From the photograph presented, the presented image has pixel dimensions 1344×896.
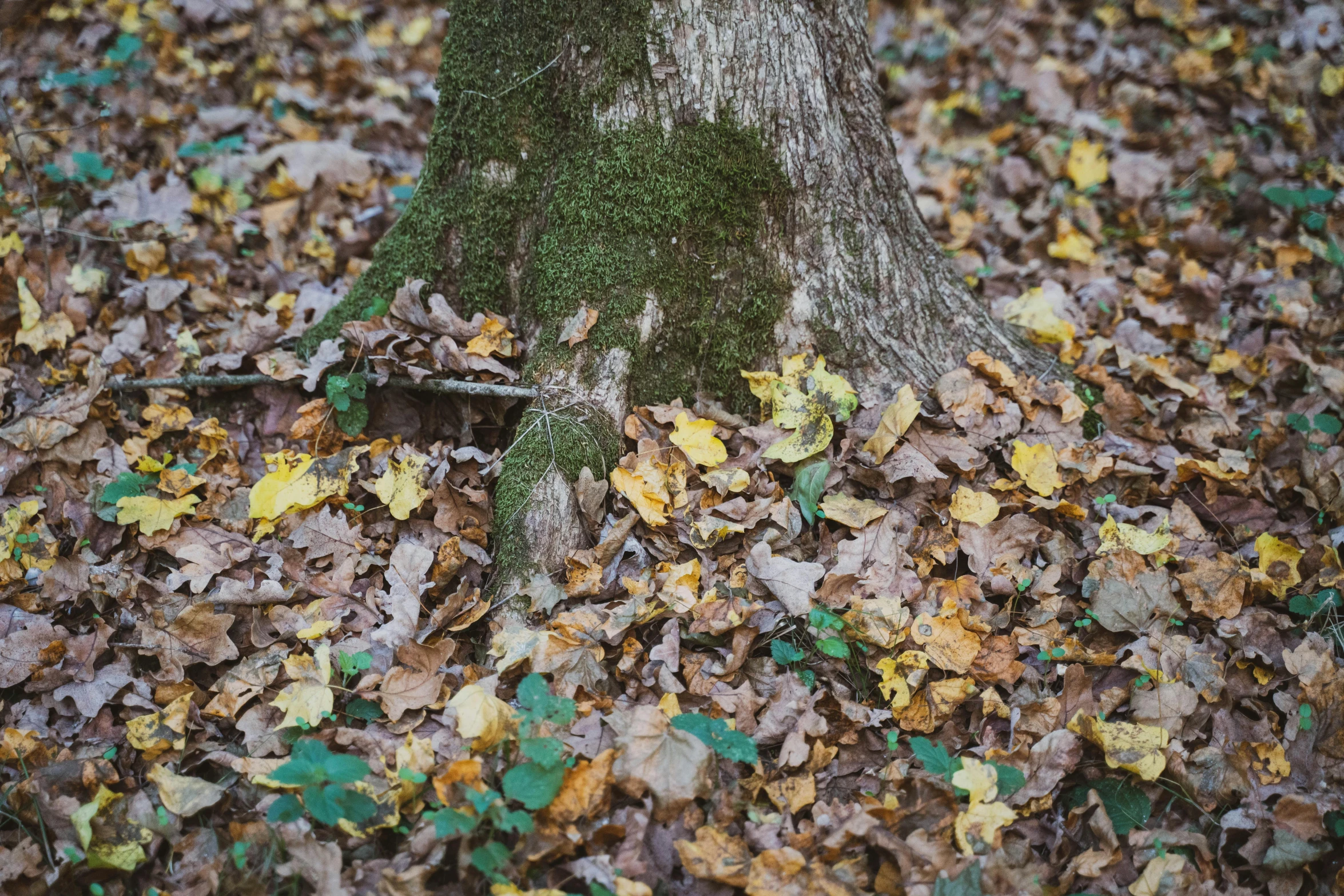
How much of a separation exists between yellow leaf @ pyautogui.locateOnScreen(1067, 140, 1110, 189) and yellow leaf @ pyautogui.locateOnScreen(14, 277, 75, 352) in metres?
5.47

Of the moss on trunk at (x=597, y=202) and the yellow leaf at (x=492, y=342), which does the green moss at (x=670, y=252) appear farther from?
the yellow leaf at (x=492, y=342)

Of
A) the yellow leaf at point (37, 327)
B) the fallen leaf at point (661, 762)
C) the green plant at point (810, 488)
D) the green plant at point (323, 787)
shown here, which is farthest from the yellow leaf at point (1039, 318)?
the yellow leaf at point (37, 327)

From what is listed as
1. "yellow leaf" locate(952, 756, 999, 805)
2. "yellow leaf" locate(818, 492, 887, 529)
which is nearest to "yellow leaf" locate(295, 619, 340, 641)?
"yellow leaf" locate(818, 492, 887, 529)

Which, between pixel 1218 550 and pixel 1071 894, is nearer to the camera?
pixel 1071 894

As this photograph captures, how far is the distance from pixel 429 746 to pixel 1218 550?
9.43ft

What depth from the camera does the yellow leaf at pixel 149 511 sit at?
3020mm

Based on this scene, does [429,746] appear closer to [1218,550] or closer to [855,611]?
[855,611]

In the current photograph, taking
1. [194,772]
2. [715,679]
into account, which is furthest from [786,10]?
[194,772]

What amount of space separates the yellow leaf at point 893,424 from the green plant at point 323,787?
2015 mm

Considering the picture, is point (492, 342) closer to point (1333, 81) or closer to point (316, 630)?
point (316, 630)

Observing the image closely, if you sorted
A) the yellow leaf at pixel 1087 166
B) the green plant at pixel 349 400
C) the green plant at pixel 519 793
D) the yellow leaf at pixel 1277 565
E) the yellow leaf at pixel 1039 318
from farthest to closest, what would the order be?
the yellow leaf at pixel 1087 166
the yellow leaf at pixel 1039 318
the green plant at pixel 349 400
the yellow leaf at pixel 1277 565
the green plant at pixel 519 793

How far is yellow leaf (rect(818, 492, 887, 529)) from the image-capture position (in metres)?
2.95

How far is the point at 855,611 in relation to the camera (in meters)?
2.74

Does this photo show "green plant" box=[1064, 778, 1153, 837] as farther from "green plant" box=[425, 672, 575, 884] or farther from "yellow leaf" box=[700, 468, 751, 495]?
"green plant" box=[425, 672, 575, 884]
